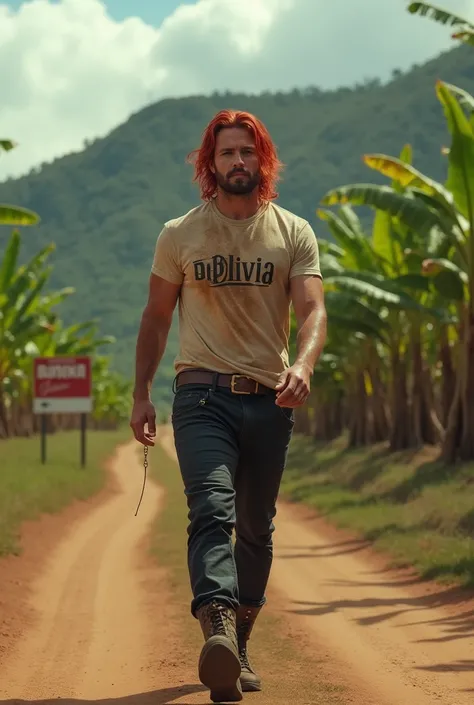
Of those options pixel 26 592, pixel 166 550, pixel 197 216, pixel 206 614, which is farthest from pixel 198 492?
pixel 166 550

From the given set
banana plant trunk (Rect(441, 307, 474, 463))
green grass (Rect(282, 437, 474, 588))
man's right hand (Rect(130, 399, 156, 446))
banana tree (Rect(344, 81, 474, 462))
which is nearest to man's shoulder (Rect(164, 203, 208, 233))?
man's right hand (Rect(130, 399, 156, 446))

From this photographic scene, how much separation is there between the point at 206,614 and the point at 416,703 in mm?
1351

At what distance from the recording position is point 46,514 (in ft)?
65.0

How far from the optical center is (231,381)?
5.66 m

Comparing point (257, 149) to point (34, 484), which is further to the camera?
point (34, 484)

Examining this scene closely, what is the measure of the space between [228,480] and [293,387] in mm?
547

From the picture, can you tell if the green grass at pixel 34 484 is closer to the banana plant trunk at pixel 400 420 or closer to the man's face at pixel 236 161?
the banana plant trunk at pixel 400 420

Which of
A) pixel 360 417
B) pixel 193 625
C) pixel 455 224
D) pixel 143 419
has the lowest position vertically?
pixel 360 417

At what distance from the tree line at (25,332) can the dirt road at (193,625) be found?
8967 millimetres

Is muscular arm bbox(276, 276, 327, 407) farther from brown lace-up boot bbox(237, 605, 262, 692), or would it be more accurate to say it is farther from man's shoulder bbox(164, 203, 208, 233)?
brown lace-up boot bbox(237, 605, 262, 692)

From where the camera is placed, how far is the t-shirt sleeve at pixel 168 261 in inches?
230

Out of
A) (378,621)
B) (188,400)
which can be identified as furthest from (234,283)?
(378,621)

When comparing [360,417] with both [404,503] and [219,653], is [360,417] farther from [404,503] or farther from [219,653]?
[219,653]

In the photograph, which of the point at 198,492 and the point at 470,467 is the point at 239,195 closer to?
the point at 198,492
